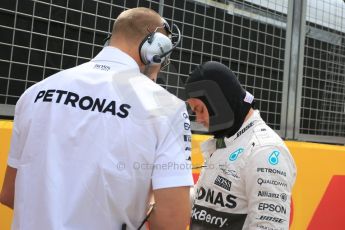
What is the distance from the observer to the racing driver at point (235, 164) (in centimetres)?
190

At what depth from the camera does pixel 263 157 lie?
1962mm

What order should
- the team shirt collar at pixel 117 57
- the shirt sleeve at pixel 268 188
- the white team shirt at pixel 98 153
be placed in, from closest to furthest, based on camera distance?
the white team shirt at pixel 98 153
the team shirt collar at pixel 117 57
the shirt sleeve at pixel 268 188

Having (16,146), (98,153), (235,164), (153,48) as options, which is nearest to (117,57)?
(153,48)

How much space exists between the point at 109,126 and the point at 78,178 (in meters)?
0.19

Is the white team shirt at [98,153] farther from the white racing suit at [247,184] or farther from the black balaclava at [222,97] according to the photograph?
the black balaclava at [222,97]

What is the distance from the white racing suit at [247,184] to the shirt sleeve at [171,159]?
567 mm

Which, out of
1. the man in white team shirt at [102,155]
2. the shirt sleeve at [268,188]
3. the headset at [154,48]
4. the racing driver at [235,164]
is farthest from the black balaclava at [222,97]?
the man in white team shirt at [102,155]

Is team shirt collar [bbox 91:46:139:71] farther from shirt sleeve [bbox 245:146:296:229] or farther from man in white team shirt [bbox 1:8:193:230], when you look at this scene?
shirt sleeve [bbox 245:146:296:229]

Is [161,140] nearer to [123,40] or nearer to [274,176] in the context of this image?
[123,40]

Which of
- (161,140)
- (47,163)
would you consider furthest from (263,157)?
(47,163)

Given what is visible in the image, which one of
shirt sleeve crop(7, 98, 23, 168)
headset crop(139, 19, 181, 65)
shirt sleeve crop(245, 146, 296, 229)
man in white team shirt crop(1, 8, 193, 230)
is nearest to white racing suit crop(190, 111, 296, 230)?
shirt sleeve crop(245, 146, 296, 229)

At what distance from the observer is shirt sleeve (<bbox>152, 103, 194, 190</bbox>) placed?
1.41 metres

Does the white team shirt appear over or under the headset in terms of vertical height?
under

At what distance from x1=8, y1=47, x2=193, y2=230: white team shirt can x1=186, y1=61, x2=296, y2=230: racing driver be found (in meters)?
0.58
